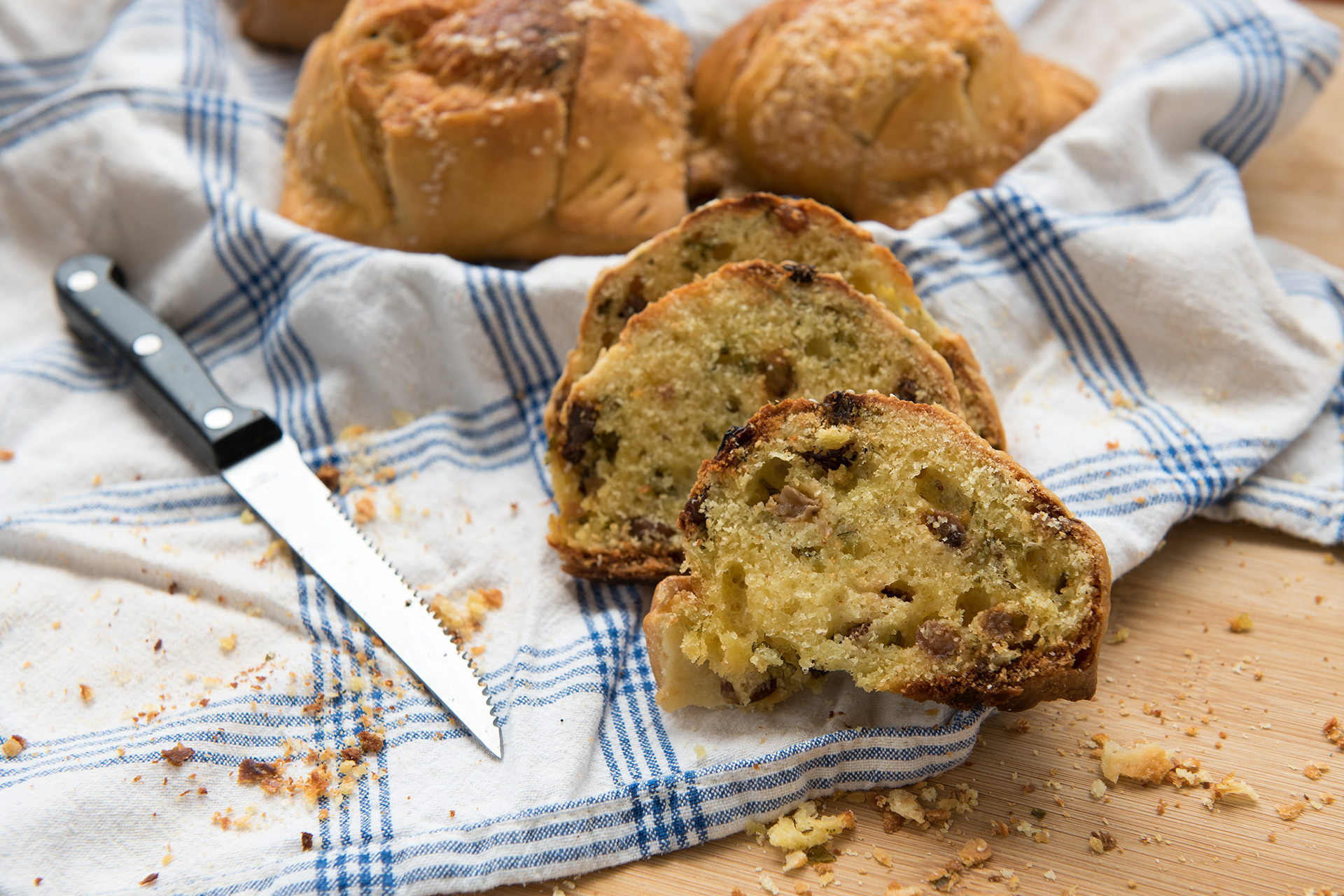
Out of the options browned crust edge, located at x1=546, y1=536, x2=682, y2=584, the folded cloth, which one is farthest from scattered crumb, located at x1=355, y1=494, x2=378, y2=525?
browned crust edge, located at x1=546, y1=536, x2=682, y2=584

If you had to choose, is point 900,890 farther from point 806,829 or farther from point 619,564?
point 619,564

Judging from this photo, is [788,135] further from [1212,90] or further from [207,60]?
[207,60]

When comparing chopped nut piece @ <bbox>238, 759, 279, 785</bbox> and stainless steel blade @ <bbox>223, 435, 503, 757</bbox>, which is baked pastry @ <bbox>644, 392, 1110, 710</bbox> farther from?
chopped nut piece @ <bbox>238, 759, 279, 785</bbox>

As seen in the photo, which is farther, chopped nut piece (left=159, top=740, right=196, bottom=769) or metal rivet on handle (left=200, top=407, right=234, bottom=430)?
metal rivet on handle (left=200, top=407, right=234, bottom=430)

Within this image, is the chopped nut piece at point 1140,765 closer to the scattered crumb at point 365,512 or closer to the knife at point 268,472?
the knife at point 268,472

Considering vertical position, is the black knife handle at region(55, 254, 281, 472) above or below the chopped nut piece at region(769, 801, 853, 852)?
above

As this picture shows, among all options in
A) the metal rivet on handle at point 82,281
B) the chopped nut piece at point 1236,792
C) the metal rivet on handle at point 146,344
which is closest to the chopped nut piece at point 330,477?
the metal rivet on handle at point 146,344
